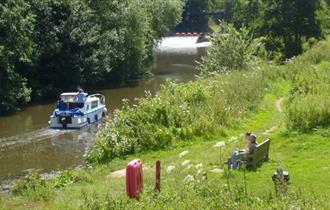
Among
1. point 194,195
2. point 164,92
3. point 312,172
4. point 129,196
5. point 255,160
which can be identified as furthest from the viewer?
point 164,92

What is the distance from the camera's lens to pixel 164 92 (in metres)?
28.2

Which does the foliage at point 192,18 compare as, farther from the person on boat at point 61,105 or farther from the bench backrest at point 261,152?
the bench backrest at point 261,152

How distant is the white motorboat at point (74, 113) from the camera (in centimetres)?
3350

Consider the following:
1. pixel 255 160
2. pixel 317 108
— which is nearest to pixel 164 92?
pixel 317 108

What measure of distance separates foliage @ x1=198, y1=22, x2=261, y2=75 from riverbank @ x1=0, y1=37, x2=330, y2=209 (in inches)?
223

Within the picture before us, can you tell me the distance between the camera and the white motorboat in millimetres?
33500

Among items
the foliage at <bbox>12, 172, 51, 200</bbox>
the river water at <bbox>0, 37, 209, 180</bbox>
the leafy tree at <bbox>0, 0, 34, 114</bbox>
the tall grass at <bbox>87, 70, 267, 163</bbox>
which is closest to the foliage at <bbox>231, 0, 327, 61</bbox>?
the river water at <bbox>0, 37, 209, 180</bbox>

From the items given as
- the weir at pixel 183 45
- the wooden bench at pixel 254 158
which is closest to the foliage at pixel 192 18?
the weir at pixel 183 45

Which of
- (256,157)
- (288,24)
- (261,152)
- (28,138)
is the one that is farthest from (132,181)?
(288,24)

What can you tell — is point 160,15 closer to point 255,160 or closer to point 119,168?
point 119,168

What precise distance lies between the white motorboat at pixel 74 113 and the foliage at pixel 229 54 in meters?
8.62

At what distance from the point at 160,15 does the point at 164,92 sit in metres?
31.6

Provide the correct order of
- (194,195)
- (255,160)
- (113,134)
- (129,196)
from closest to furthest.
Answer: (194,195) < (129,196) < (255,160) < (113,134)

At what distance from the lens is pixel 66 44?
155ft
